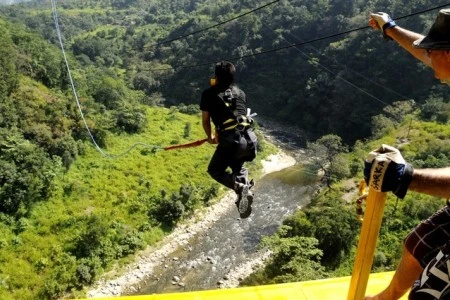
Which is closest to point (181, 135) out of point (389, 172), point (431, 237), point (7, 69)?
point (7, 69)

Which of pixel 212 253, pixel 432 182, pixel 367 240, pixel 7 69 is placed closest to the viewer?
pixel 432 182

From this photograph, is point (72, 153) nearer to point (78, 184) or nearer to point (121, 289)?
point (78, 184)

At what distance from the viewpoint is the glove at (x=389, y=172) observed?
1662 mm

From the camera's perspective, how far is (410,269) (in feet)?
7.38

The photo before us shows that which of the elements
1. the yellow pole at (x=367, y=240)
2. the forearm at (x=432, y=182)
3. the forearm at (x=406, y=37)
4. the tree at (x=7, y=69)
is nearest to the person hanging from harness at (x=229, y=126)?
the forearm at (x=406, y=37)

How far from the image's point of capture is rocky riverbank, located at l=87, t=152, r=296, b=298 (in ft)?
47.2

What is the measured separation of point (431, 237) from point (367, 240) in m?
0.38

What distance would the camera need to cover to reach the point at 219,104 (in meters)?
3.69

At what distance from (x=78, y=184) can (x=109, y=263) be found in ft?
15.1

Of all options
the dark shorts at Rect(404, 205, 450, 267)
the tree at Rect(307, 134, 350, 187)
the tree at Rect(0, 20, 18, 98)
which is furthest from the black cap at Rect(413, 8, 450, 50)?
the tree at Rect(0, 20, 18, 98)

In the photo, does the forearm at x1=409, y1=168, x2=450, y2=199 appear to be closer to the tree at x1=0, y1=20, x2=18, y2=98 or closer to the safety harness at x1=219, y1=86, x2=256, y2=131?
the safety harness at x1=219, y1=86, x2=256, y2=131

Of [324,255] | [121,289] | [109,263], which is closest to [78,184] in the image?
[109,263]

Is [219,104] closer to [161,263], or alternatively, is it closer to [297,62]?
[161,263]

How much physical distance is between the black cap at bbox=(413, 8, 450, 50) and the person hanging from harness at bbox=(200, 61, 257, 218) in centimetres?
197
